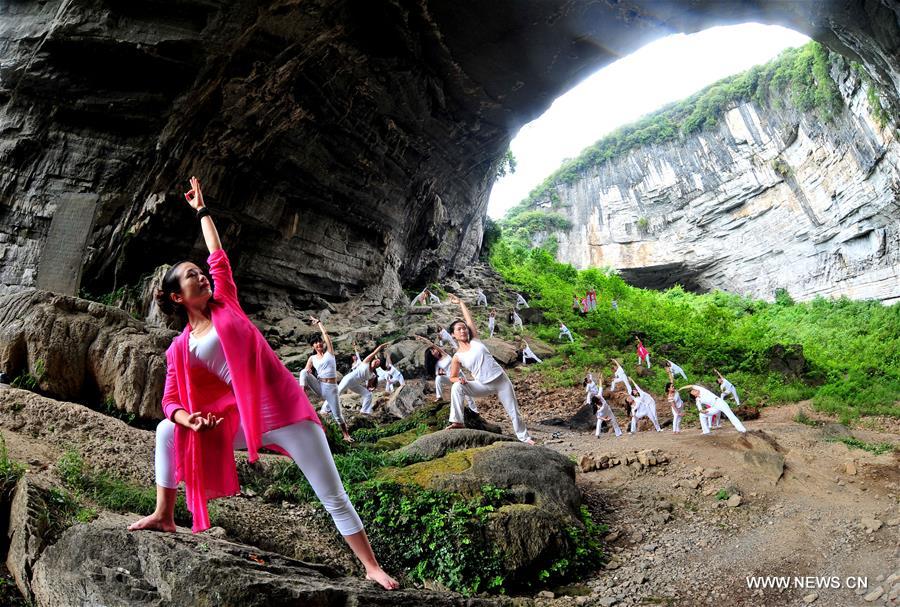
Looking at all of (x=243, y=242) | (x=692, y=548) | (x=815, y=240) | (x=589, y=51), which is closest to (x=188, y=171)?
(x=243, y=242)

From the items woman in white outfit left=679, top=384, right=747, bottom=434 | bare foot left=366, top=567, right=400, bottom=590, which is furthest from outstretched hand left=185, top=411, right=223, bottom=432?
woman in white outfit left=679, top=384, right=747, bottom=434

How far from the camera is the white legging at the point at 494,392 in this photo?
6.52m

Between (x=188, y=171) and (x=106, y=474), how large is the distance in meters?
11.7

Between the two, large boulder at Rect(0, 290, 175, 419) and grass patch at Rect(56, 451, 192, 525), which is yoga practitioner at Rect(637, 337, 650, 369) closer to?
large boulder at Rect(0, 290, 175, 419)

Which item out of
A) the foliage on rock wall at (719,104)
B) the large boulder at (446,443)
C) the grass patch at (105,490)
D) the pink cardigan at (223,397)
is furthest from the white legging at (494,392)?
the foliage on rock wall at (719,104)

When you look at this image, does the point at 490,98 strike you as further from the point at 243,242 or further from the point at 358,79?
the point at 243,242

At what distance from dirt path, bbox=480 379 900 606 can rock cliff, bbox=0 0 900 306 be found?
9.14 meters

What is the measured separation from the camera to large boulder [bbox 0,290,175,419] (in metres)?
5.68

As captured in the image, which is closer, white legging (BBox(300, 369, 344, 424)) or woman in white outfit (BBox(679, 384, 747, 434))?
white legging (BBox(300, 369, 344, 424))

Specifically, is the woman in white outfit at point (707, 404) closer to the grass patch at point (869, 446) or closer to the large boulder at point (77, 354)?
the grass patch at point (869, 446)

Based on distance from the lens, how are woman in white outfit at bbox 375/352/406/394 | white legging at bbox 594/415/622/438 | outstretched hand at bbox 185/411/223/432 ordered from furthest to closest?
woman in white outfit at bbox 375/352/406/394, white legging at bbox 594/415/622/438, outstretched hand at bbox 185/411/223/432

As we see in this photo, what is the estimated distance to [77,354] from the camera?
235 inches

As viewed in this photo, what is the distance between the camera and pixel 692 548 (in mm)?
4969

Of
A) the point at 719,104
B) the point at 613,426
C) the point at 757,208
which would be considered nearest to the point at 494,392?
the point at 613,426
